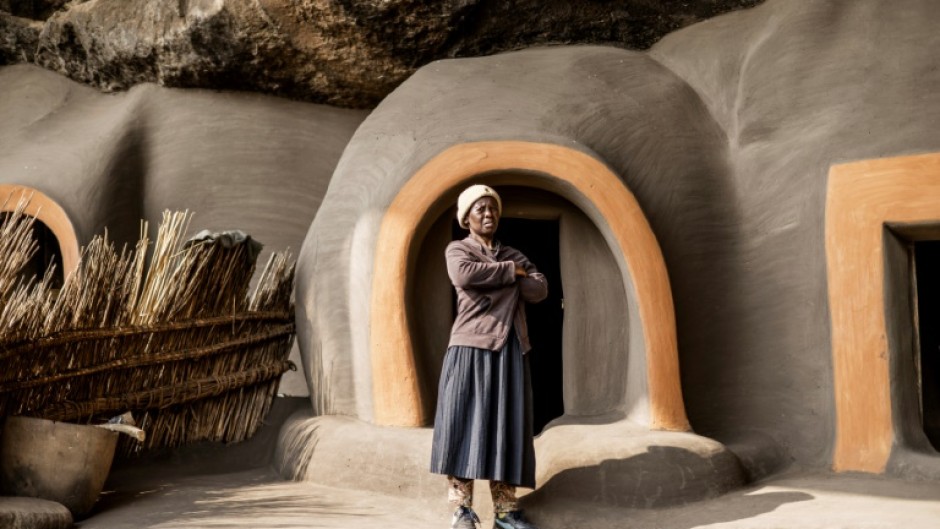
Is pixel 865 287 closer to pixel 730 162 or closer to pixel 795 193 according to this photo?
pixel 795 193

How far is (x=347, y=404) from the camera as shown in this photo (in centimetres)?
615

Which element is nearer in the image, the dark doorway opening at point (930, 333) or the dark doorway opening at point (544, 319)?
the dark doorway opening at point (930, 333)

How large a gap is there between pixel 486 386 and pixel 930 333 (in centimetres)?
463

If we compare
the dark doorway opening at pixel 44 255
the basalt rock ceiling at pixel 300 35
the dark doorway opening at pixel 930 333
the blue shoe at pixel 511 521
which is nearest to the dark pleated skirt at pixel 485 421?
the blue shoe at pixel 511 521

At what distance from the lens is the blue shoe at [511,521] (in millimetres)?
4590

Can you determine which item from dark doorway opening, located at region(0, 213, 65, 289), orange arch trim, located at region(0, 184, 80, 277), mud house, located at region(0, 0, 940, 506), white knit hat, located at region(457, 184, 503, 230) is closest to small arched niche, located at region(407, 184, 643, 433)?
mud house, located at region(0, 0, 940, 506)

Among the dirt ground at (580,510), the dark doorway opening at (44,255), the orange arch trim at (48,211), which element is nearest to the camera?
the dirt ground at (580,510)

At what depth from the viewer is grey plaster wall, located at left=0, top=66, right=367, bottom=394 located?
7.68 metres

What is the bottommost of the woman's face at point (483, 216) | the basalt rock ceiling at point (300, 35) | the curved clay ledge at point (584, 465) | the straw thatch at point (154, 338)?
the curved clay ledge at point (584, 465)

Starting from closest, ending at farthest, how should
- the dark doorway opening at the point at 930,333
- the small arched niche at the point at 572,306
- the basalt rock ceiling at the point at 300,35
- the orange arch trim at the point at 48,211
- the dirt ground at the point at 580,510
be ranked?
the dirt ground at the point at 580,510 → the small arched niche at the point at 572,306 → the basalt rock ceiling at the point at 300,35 → the orange arch trim at the point at 48,211 → the dark doorway opening at the point at 930,333

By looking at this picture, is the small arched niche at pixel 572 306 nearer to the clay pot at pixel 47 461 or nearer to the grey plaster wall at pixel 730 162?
the grey plaster wall at pixel 730 162

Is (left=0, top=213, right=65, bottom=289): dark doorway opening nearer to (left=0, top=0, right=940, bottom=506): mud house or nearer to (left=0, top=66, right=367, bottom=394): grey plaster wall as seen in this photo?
(left=0, top=66, right=367, bottom=394): grey plaster wall

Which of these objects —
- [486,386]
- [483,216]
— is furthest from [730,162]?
[486,386]

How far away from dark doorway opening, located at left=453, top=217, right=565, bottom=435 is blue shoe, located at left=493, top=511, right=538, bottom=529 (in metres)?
4.04
